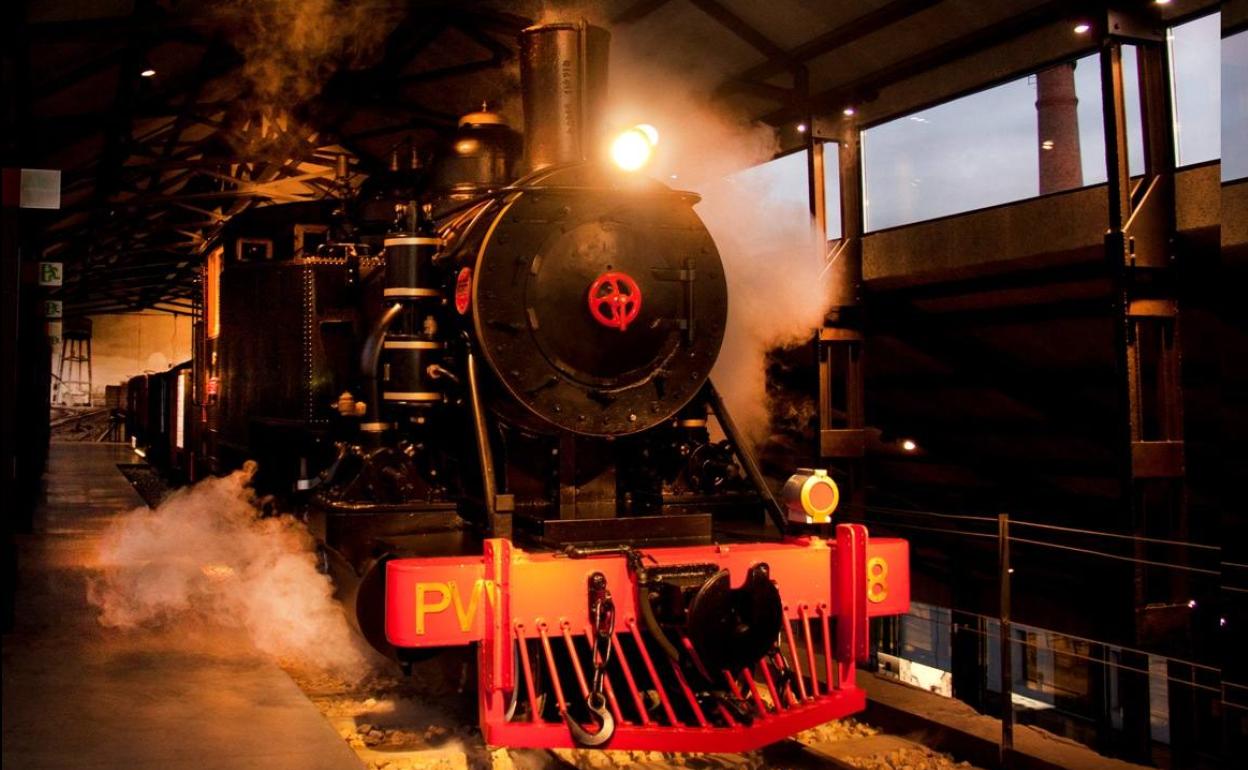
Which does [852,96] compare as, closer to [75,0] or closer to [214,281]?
[214,281]

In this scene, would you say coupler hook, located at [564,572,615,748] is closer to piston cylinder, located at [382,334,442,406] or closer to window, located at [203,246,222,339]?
piston cylinder, located at [382,334,442,406]

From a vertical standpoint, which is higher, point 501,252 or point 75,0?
point 75,0

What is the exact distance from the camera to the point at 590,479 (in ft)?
14.2

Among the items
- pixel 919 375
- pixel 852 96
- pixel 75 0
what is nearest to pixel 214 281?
pixel 75 0

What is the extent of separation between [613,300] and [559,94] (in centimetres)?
108

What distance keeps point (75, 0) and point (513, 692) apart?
6368 millimetres

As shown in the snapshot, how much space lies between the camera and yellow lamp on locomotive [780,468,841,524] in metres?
4.14

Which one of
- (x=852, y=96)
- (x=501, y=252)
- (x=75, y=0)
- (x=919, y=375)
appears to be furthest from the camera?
(x=919, y=375)

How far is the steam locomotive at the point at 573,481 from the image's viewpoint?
349cm

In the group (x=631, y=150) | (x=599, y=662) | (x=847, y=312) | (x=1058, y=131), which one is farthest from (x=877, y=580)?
(x=1058, y=131)

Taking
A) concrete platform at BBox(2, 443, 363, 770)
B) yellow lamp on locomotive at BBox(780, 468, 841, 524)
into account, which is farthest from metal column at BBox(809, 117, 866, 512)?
concrete platform at BBox(2, 443, 363, 770)

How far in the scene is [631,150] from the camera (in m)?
4.39

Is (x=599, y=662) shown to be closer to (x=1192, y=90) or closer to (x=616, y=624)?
(x=616, y=624)

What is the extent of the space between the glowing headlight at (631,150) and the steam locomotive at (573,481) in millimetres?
15
